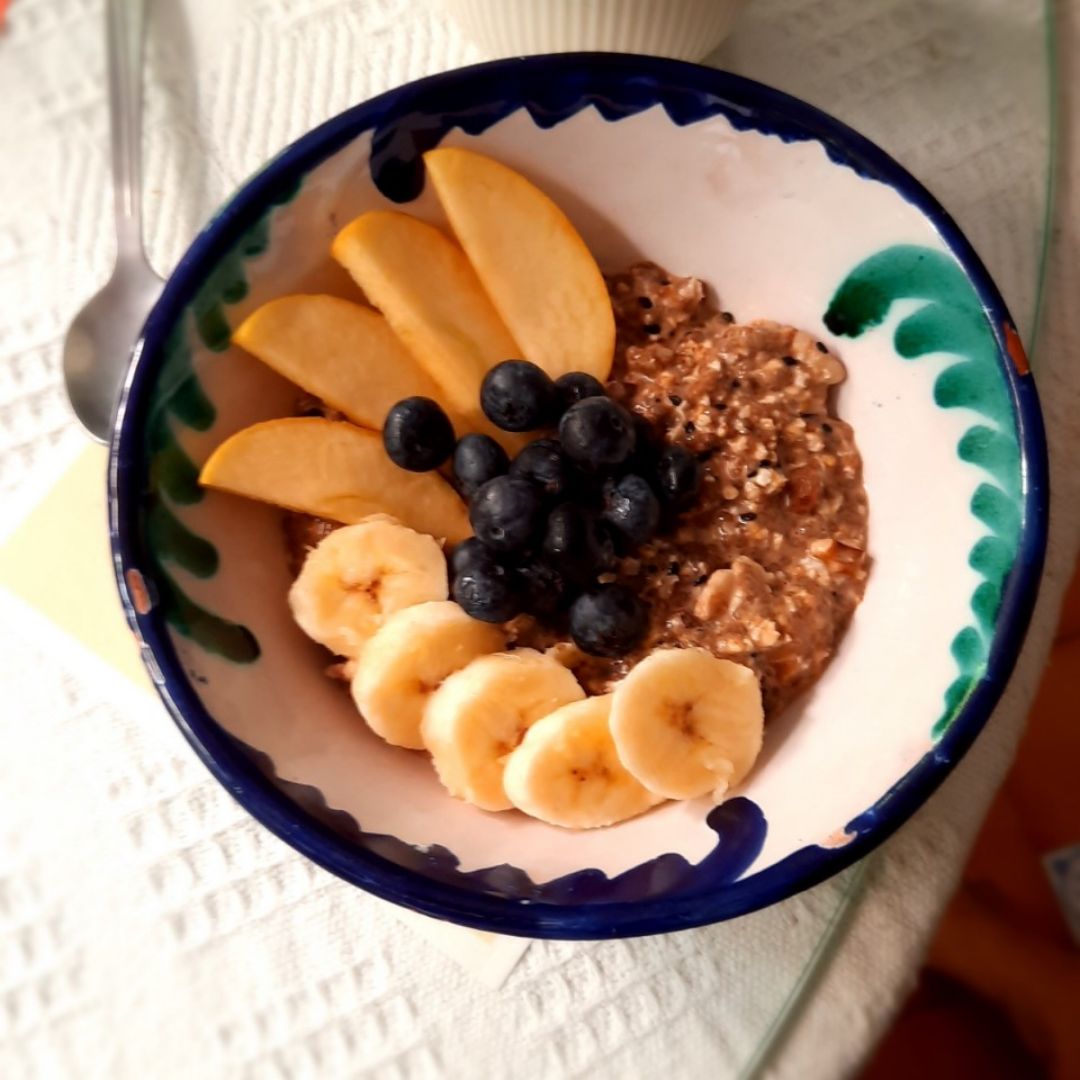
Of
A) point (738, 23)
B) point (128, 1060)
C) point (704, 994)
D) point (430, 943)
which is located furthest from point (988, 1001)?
point (738, 23)

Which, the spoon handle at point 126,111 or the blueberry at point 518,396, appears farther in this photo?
the spoon handle at point 126,111

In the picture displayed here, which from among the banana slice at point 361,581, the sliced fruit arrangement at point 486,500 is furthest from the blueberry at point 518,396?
the banana slice at point 361,581

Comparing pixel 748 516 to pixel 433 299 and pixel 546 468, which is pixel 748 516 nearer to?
pixel 546 468

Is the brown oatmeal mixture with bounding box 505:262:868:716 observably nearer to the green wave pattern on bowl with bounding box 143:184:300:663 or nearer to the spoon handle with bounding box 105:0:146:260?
the green wave pattern on bowl with bounding box 143:184:300:663

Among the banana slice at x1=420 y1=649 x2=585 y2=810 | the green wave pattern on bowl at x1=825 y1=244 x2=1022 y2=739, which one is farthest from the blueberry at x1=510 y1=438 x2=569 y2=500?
the green wave pattern on bowl at x1=825 y1=244 x2=1022 y2=739

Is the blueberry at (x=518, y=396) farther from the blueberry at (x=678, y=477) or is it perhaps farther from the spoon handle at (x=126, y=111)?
the spoon handle at (x=126, y=111)

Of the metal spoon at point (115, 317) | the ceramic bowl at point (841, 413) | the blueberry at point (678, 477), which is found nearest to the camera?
the ceramic bowl at point (841, 413)

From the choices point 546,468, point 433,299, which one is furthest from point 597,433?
point 433,299
